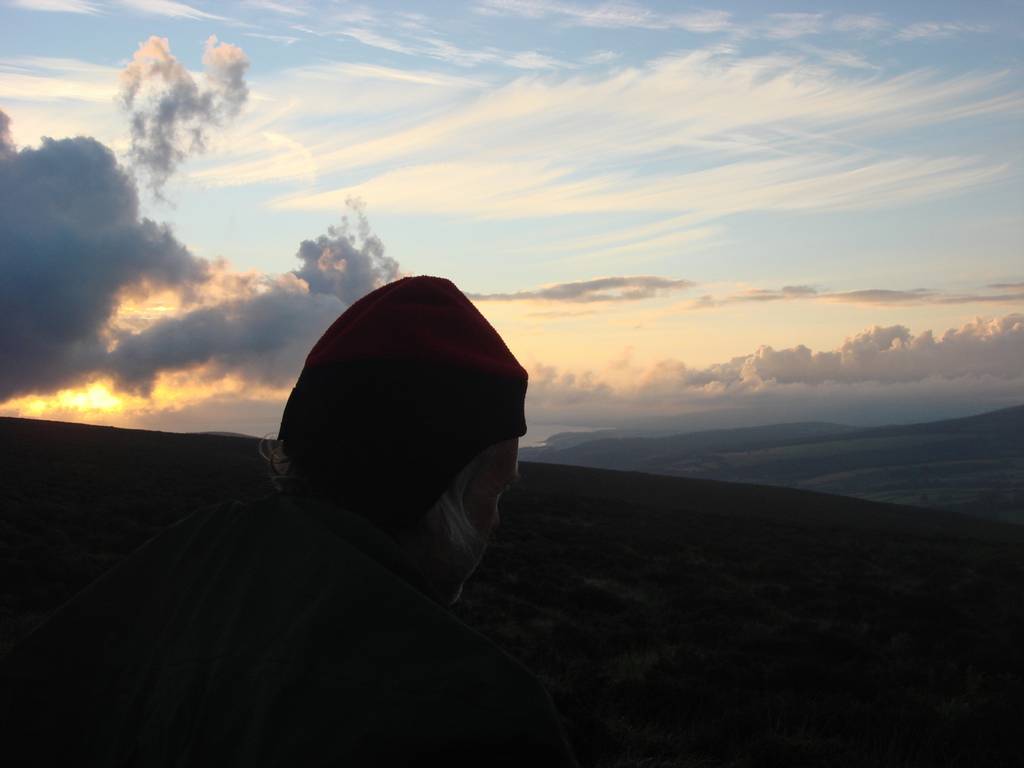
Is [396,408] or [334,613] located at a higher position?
[396,408]

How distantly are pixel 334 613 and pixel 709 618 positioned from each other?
576 inches

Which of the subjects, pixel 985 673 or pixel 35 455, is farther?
pixel 35 455

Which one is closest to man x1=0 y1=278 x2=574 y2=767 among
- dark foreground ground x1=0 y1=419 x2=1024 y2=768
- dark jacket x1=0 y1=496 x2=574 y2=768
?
dark jacket x1=0 y1=496 x2=574 y2=768

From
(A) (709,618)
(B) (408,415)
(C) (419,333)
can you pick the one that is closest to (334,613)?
(B) (408,415)

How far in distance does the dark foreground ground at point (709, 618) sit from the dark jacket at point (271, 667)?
6236 millimetres

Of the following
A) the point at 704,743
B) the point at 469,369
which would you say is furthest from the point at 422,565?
the point at 704,743

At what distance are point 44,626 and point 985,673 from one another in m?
13.0

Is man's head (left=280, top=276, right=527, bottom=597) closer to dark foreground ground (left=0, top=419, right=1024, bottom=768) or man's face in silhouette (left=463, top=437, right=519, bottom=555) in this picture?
man's face in silhouette (left=463, top=437, right=519, bottom=555)

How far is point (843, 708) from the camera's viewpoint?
8.72m

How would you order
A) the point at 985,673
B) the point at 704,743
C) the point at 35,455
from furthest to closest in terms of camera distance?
the point at 35,455 < the point at 985,673 < the point at 704,743

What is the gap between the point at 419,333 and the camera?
1450mm

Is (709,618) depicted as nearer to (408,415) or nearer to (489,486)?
(489,486)

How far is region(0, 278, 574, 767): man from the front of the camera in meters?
0.87

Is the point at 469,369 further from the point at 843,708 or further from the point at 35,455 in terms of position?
the point at 35,455
